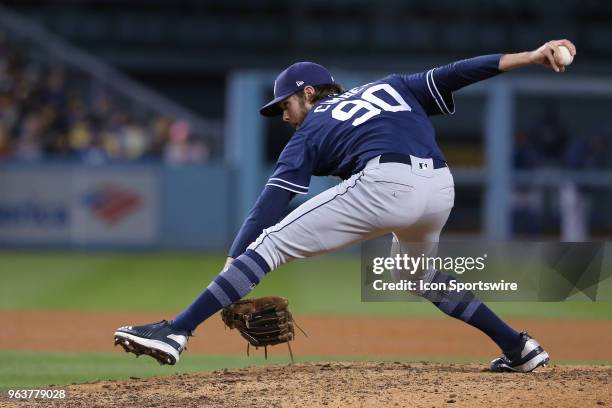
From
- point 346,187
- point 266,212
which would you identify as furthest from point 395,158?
point 266,212

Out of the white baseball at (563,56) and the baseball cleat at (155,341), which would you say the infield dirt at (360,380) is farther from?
the white baseball at (563,56)

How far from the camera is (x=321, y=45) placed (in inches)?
935

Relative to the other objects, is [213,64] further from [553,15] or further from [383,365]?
[383,365]

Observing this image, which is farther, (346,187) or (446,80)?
(446,80)

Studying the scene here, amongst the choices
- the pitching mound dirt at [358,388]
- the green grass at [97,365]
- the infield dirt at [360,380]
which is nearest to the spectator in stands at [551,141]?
the infield dirt at [360,380]

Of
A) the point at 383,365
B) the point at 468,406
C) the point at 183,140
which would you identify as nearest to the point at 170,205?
the point at 183,140

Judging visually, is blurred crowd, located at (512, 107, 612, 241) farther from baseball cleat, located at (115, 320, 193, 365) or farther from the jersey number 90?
baseball cleat, located at (115, 320, 193, 365)

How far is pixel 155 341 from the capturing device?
4.48 metres

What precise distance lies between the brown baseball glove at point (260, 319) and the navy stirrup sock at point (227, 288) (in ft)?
1.36

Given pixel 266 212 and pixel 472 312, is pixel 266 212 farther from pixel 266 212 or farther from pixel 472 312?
pixel 472 312

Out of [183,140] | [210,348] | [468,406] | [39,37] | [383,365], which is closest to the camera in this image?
[468,406]

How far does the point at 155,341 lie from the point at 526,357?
1.95 meters

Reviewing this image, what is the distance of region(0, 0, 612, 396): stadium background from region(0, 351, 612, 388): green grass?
0.03m

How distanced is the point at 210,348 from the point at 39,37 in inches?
560
